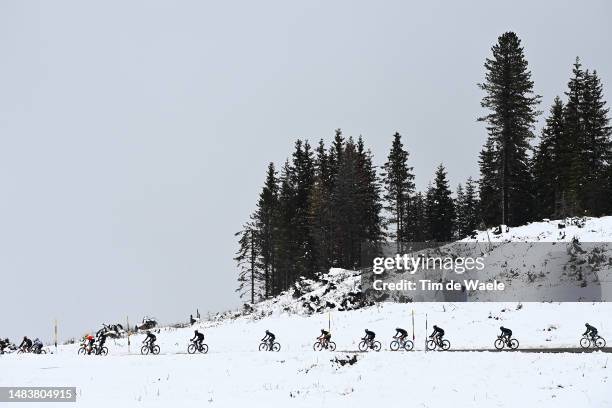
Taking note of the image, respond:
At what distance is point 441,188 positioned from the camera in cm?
6850

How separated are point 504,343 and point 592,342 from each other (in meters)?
3.66

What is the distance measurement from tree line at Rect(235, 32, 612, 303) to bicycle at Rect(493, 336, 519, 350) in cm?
2075

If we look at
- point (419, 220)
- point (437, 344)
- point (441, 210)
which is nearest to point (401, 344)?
point (437, 344)

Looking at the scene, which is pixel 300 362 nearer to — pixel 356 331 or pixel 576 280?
pixel 356 331

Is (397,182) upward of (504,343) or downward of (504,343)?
upward

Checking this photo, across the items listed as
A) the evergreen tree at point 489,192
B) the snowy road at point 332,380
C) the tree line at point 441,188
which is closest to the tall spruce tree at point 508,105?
the tree line at point 441,188

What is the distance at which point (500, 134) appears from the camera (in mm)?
47062

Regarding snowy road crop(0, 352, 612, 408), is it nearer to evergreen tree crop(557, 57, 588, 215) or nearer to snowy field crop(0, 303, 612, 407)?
snowy field crop(0, 303, 612, 407)

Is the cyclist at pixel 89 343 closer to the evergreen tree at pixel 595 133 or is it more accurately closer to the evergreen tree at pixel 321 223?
the evergreen tree at pixel 321 223

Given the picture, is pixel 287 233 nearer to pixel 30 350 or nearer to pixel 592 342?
pixel 30 350

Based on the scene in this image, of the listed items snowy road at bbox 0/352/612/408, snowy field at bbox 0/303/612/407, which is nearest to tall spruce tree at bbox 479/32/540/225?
snowy field at bbox 0/303/612/407

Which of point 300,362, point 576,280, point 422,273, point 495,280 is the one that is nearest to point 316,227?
point 422,273

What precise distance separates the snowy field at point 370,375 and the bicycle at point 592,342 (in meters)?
1.12

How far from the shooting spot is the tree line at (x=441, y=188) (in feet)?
154
